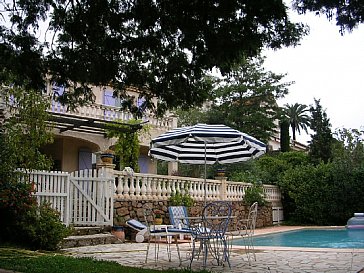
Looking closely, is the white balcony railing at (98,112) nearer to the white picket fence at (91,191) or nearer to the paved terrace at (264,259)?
the white picket fence at (91,191)

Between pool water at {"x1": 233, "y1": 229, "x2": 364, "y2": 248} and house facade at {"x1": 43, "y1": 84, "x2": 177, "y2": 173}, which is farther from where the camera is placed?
house facade at {"x1": 43, "y1": 84, "x2": 177, "y2": 173}

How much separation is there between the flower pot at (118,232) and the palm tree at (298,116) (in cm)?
4465

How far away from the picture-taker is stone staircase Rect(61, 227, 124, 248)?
424 inches

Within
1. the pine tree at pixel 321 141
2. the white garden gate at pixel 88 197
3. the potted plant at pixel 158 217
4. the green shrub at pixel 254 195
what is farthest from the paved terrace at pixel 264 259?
the pine tree at pixel 321 141

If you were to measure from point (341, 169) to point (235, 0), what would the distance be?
53.8 feet

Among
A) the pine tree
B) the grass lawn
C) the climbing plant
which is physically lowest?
the grass lawn

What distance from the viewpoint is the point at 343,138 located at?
23.7m

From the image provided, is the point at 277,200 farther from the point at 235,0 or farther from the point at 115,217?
the point at 235,0

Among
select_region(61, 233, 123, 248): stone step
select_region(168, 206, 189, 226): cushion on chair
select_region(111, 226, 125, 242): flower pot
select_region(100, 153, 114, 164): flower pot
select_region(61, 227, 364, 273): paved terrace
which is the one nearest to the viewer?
select_region(61, 227, 364, 273): paved terrace

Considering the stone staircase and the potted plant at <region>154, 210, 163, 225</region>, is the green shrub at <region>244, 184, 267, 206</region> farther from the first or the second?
the stone staircase

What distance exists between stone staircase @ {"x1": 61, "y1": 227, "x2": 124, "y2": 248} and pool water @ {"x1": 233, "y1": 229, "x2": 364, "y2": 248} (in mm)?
3504

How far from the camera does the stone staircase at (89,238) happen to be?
Result: 1077cm

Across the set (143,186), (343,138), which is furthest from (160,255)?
(343,138)

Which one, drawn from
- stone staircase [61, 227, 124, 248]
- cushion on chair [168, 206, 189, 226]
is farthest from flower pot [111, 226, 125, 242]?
cushion on chair [168, 206, 189, 226]
